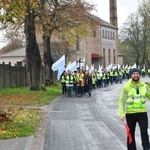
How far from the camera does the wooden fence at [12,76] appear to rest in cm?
3876

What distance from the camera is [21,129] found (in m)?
13.0

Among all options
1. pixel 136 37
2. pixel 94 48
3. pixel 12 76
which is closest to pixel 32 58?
pixel 12 76

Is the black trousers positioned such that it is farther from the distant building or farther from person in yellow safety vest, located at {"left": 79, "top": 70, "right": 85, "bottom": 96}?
the distant building

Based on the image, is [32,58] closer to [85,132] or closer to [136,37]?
[85,132]

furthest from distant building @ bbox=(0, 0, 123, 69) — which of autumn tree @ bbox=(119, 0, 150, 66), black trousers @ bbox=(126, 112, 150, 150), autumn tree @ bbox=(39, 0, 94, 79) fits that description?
black trousers @ bbox=(126, 112, 150, 150)

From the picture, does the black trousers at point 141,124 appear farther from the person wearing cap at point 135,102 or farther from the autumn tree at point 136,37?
the autumn tree at point 136,37

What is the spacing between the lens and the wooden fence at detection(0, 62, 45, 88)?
38.8 m

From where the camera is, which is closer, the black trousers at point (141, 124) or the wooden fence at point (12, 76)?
the black trousers at point (141, 124)

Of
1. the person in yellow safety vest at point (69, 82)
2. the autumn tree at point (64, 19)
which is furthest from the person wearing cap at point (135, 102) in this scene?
the autumn tree at point (64, 19)

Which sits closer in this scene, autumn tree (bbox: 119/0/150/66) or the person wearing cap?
the person wearing cap

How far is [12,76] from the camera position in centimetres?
4119

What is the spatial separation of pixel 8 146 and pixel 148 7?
176 ft

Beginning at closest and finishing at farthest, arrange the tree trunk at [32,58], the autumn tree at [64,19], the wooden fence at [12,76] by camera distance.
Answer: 1. the tree trunk at [32,58]
2. the wooden fence at [12,76]
3. the autumn tree at [64,19]

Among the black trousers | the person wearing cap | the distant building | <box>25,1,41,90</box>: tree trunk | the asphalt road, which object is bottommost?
the asphalt road
